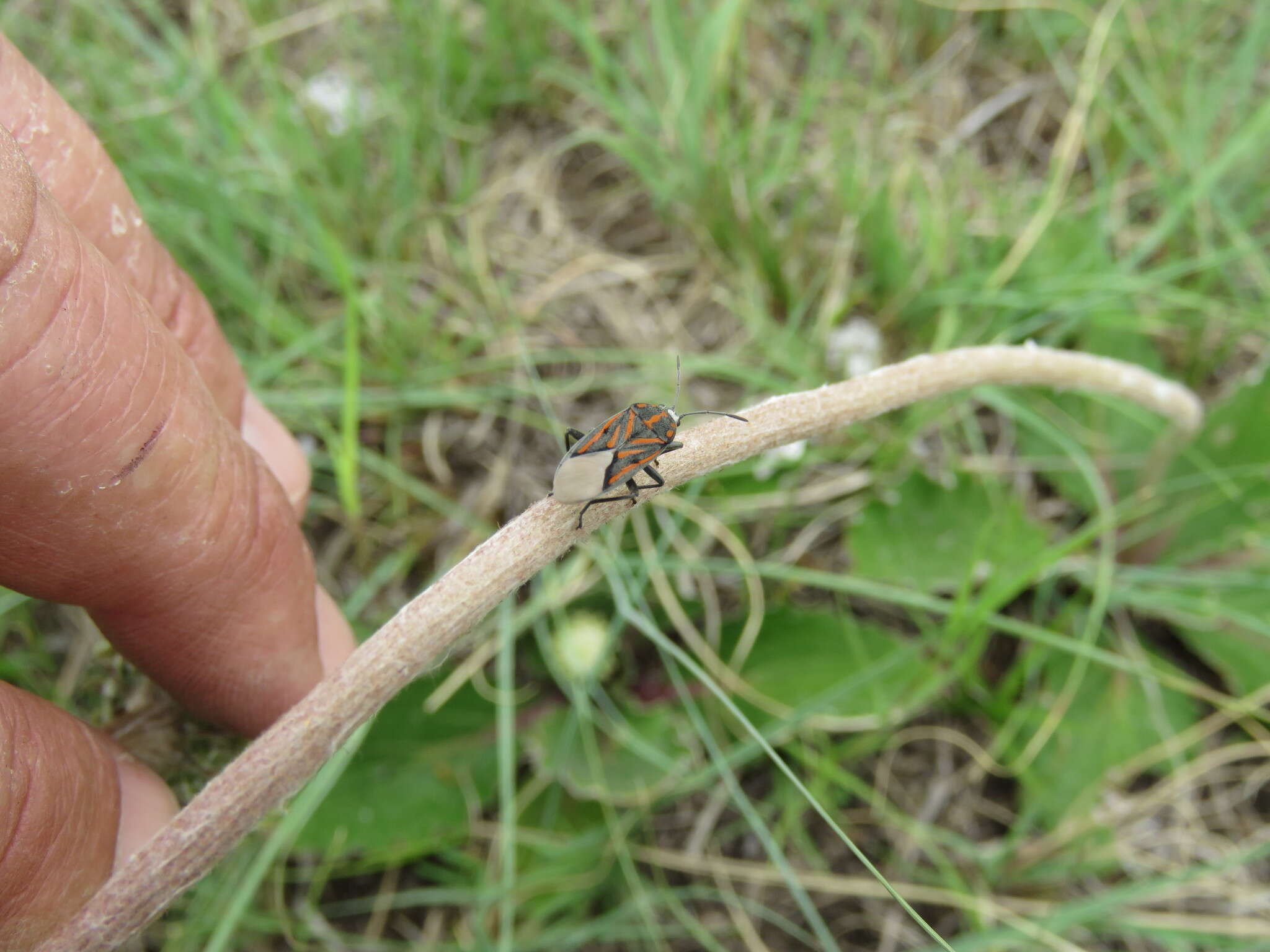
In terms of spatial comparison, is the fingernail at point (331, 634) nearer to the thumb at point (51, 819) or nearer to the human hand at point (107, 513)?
the human hand at point (107, 513)

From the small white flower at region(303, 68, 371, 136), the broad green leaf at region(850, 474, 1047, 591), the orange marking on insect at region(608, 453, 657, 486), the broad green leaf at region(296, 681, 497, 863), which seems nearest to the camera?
the orange marking on insect at region(608, 453, 657, 486)

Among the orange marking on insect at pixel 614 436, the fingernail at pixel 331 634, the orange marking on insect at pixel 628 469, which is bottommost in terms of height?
the fingernail at pixel 331 634

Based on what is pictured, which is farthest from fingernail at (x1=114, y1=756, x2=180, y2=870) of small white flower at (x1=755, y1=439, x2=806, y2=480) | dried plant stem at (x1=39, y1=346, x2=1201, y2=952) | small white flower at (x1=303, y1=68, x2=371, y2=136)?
small white flower at (x1=303, y1=68, x2=371, y2=136)

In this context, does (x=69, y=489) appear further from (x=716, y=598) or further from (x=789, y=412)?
(x=716, y=598)

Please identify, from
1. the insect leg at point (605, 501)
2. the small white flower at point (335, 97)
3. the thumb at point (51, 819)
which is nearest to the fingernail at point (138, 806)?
the thumb at point (51, 819)

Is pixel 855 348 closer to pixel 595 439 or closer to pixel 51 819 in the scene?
pixel 595 439

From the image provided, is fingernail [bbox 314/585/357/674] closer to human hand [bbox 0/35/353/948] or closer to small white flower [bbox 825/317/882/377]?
human hand [bbox 0/35/353/948]
